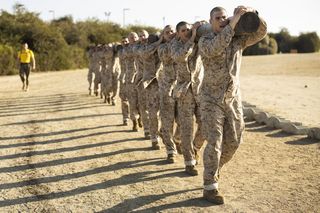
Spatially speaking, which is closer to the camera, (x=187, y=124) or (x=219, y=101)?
(x=219, y=101)

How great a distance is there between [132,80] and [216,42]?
485cm

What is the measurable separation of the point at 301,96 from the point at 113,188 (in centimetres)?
1154

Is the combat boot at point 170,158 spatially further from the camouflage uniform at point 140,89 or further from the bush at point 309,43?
the bush at point 309,43

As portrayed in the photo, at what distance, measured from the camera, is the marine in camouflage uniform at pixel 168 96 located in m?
6.95

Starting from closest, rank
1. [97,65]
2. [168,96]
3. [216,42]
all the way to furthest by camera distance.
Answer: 1. [216,42]
2. [168,96]
3. [97,65]

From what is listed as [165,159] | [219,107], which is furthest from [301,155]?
[219,107]

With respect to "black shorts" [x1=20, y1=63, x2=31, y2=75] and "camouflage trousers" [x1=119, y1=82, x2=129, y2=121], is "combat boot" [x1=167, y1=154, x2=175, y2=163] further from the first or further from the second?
A: "black shorts" [x1=20, y1=63, x2=31, y2=75]

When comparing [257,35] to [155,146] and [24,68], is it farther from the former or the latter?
[24,68]

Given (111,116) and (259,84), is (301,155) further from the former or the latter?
(259,84)

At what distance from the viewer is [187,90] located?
6.41m

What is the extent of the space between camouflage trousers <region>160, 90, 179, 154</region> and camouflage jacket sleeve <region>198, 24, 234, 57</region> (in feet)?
5.76

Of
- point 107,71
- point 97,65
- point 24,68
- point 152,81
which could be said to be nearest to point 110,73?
point 107,71

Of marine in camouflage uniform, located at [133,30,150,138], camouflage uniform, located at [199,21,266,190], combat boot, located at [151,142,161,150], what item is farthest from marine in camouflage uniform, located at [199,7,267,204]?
marine in camouflage uniform, located at [133,30,150,138]

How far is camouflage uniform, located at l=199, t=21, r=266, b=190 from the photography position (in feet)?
17.2
